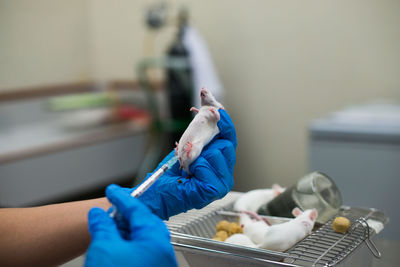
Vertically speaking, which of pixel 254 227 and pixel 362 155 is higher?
pixel 254 227

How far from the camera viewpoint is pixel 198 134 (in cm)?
76

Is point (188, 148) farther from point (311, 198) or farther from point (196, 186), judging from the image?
point (311, 198)

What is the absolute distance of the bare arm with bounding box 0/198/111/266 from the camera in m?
0.81

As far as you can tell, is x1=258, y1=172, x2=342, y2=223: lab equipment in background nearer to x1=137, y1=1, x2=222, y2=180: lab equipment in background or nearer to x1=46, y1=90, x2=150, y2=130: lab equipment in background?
x1=137, y1=1, x2=222, y2=180: lab equipment in background

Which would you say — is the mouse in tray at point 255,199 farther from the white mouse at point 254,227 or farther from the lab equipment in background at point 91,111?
the lab equipment in background at point 91,111

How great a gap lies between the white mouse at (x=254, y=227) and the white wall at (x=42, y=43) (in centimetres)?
216

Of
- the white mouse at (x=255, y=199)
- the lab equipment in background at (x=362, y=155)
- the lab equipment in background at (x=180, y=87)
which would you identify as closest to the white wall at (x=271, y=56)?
the lab equipment in background at (x=180, y=87)

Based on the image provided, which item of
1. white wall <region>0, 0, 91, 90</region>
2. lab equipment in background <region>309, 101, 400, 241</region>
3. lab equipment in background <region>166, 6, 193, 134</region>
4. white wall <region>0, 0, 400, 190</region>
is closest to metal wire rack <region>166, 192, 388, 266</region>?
lab equipment in background <region>309, 101, 400, 241</region>

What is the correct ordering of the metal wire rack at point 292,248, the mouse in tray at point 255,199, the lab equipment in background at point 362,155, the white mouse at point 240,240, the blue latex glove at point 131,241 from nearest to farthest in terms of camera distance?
the blue latex glove at point 131,241
the metal wire rack at point 292,248
the white mouse at point 240,240
the mouse in tray at point 255,199
the lab equipment in background at point 362,155

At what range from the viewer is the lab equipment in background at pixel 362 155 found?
173cm

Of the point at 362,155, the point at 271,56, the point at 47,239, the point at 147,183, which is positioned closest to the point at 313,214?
the point at 147,183

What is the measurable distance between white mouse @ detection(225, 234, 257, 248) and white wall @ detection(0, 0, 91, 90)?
220 cm

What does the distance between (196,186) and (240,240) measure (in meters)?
0.18

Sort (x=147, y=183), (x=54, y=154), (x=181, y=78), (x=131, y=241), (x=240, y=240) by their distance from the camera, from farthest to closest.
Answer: (x=181, y=78), (x=54, y=154), (x=240, y=240), (x=147, y=183), (x=131, y=241)
